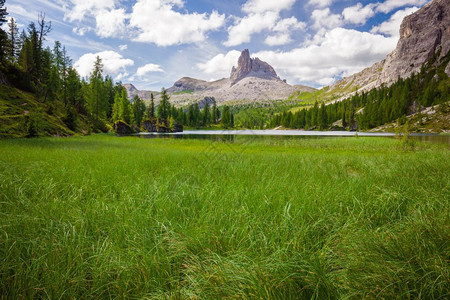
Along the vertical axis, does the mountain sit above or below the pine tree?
above

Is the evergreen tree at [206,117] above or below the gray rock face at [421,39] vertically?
below

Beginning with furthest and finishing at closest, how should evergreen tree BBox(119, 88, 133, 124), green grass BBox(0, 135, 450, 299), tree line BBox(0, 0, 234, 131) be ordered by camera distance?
1. evergreen tree BBox(119, 88, 133, 124)
2. tree line BBox(0, 0, 234, 131)
3. green grass BBox(0, 135, 450, 299)

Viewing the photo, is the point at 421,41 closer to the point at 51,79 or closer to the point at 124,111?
the point at 124,111

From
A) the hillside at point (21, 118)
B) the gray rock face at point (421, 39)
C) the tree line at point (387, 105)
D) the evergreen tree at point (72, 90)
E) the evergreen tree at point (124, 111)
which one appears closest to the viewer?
the hillside at point (21, 118)

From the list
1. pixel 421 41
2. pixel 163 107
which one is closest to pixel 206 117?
pixel 163 107

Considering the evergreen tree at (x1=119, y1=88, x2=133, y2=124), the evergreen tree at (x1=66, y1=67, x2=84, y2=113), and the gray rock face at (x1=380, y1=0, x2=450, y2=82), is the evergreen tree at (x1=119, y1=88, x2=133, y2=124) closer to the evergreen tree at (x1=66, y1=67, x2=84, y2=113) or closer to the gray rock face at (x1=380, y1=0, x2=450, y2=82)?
the evergreen tree at (x1=66, y1=67, x2=84, y2=113)

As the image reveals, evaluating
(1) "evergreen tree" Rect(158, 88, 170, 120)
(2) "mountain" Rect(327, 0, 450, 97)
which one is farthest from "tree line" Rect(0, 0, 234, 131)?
(2) "mountain" Rect(327, 0, 450, 97)

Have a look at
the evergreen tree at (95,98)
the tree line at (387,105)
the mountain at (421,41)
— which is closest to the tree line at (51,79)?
the evergreen tree at (95,98)

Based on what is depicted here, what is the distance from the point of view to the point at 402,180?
4.97 m

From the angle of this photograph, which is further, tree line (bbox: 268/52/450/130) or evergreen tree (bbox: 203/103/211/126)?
evergreen tree (bbox: 203/103/211/126)

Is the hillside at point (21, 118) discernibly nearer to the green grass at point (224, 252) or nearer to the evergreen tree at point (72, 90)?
the green grass at point (224, 252)

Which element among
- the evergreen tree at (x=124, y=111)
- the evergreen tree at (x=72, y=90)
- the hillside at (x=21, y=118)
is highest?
the evergreen tree at (x=72, y=90)

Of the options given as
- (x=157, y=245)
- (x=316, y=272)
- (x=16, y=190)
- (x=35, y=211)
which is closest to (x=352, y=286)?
(x=316, y=272)

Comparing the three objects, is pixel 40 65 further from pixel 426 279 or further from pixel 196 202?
pixel 426 279
